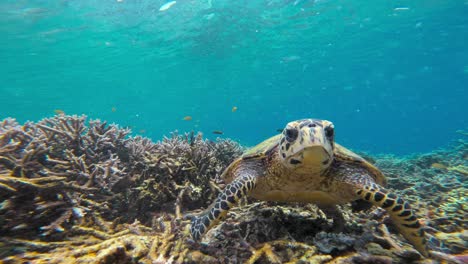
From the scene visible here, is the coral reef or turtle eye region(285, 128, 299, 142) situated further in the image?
turtle eye region(285, 128, 299, 142)

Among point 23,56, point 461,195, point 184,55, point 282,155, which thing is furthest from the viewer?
point 184,55

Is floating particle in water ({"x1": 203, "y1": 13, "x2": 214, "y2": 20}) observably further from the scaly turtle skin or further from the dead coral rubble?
the scaly turtle skin

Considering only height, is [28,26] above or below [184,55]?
below

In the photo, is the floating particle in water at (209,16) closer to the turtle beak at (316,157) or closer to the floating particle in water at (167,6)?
the floating particle in water at (167,6)

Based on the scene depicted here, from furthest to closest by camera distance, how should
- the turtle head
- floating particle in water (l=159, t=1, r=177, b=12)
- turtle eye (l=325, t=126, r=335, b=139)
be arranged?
1. floating particle in water (l=159, t=1, r=177, b=12)
2. turtle eye (l=325, t=126, r=335, b=139)
3. the turtle head

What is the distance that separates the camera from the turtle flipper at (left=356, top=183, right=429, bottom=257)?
245cm

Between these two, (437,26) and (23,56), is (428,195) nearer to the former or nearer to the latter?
(437,26)

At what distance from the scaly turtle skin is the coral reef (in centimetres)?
19

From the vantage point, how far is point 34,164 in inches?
126

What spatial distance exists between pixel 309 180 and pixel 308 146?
548mm

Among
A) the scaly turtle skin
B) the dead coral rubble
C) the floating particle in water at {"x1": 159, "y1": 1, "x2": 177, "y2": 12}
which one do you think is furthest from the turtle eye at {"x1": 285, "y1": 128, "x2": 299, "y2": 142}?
the floating particle in water at {"x1": 159, "y1": 1, "x2": 177, "y2": 12}

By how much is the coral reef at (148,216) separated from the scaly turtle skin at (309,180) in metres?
0.19

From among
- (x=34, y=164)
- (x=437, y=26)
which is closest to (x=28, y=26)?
(x=34, y=164)

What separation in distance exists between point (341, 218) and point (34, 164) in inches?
151
